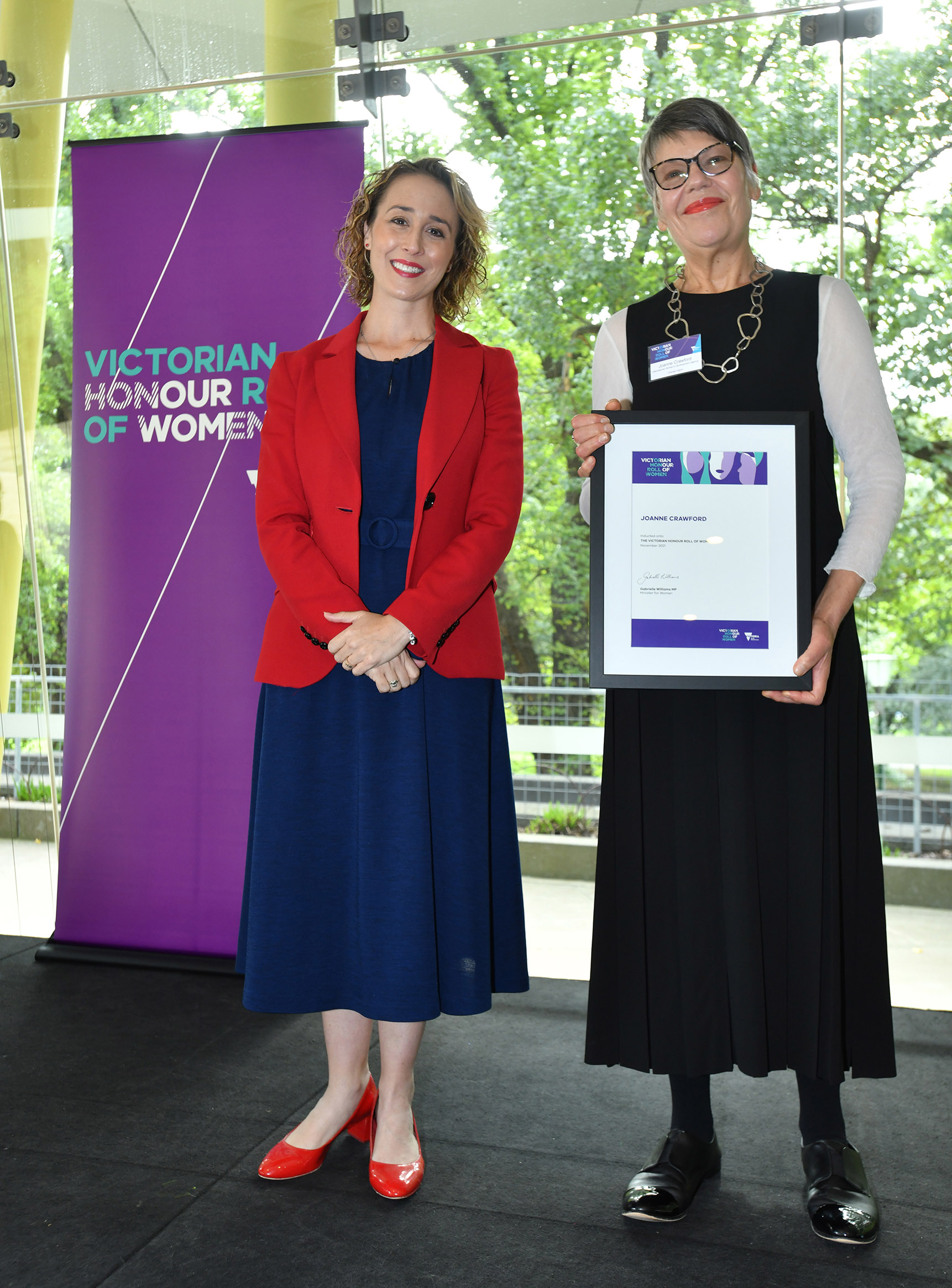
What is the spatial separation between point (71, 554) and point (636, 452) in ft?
7.29

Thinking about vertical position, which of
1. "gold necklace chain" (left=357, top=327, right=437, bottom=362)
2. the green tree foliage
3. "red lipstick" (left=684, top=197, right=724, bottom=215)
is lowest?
"gold necklace chain" (left=357, top=327, right=437, bottom=362)

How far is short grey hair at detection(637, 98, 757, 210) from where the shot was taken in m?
1.87

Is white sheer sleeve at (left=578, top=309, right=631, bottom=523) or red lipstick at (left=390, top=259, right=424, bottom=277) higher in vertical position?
red lipstick at (left=390, top=259, right=424, bottom=277)

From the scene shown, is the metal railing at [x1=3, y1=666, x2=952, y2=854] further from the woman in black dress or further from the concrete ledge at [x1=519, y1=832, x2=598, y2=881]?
the woman in black dress

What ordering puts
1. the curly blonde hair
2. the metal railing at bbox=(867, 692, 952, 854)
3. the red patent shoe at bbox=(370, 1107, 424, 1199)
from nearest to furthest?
the red patent shoe at bbox=(370, 1107, 424, 1199)
the curly blonde hair
the metal railing at bbox=(867, 692, 952, 854)

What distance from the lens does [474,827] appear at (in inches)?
81.6

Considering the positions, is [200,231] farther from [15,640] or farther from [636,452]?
[636,452]

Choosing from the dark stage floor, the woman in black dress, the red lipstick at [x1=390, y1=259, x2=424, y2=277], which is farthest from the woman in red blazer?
the woman in black dress

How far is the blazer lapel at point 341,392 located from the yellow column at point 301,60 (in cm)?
183

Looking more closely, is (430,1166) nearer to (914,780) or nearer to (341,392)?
(341,392)

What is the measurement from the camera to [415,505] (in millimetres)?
2039

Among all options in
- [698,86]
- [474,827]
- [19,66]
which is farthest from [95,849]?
[698,86]

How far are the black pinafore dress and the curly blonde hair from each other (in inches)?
18.5

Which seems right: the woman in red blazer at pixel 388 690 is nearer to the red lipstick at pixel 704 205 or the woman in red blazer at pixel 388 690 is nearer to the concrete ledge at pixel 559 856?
the red lipstick at pixel 704 205
